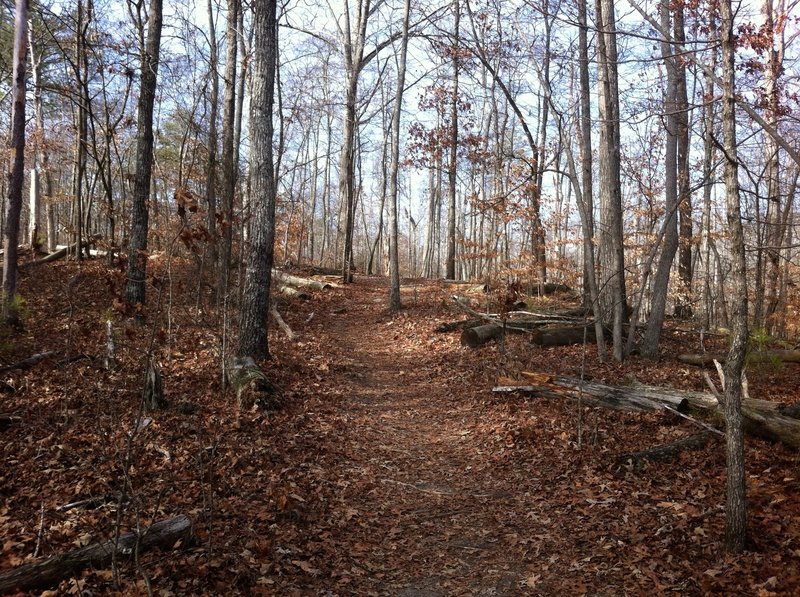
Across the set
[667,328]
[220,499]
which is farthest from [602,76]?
[220,499]

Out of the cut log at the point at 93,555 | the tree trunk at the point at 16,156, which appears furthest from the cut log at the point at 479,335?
the tree trunk at the point at 16,156

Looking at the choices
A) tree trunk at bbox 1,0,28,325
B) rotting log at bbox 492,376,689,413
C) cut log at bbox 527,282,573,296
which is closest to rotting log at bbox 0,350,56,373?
tree trunk at bbox 1,0,28,325

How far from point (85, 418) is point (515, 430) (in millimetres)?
5501

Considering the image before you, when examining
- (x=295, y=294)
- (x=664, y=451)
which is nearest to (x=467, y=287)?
(x=295, y=294)

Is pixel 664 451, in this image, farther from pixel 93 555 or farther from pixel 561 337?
pixel 93 555

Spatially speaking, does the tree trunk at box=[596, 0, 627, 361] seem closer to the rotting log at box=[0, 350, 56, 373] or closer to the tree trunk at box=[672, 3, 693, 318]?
the tree trunk at box=[672, 3, 693, 318]

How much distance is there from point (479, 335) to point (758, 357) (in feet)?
16.8

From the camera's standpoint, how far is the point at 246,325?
8.71 meters

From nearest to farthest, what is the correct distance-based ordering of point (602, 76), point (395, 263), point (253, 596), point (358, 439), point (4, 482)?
point (253, 596)
point (4, 482)
point (358, 439)
point (602, 76)
point (395, 263)

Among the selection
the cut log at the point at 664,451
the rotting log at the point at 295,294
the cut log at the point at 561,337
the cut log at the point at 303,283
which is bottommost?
the cut log at the point at 664,451

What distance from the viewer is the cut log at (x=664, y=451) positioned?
5824mm

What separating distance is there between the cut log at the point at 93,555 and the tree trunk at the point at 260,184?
15.6 ft

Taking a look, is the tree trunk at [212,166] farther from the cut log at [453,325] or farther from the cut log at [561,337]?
the cut log at [561,337]

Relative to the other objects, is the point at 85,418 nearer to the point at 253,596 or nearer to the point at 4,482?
the point at 4,482
